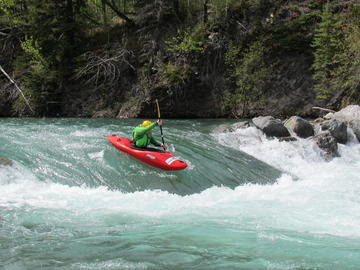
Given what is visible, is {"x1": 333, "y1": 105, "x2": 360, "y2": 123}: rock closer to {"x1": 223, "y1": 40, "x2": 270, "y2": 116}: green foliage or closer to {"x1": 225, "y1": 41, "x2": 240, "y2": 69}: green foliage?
{"x1": 223, "y1": 40, "x2": 270, "y2": 116}: green foliage

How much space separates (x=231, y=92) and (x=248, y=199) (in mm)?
10430

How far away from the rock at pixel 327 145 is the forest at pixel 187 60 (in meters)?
4.93

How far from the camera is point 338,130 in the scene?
10.5 metres

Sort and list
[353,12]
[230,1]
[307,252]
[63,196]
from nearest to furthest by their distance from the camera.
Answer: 1. [307,252]
2. [63,196]
3. [353,12]
4. [230,1]

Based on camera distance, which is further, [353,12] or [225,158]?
[353,12]

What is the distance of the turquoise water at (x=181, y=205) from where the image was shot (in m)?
3.62

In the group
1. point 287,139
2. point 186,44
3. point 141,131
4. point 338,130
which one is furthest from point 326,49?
point 141,131

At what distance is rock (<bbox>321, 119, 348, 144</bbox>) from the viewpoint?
34.2ft

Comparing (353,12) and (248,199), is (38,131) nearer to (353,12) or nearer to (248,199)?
(248,199)

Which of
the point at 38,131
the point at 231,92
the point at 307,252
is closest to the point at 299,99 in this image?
the point at 231,92

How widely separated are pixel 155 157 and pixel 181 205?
1743 millimetres

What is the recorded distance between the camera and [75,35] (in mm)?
18422

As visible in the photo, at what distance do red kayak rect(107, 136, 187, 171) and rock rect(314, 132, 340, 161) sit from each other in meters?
4.36

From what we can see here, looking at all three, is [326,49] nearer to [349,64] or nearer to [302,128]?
[349,64]
